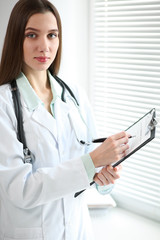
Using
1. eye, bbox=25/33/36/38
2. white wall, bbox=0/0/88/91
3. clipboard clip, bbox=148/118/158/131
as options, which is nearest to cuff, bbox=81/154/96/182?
clipboard clip, bbox=148/118/158/131

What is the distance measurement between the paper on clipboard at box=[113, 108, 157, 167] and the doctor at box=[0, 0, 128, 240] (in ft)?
0.12

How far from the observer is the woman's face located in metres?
1.22

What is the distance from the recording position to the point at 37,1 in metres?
1.25

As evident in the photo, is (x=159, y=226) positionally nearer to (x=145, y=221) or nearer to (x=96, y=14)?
(x=145, y=221)

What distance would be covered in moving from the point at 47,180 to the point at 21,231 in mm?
259

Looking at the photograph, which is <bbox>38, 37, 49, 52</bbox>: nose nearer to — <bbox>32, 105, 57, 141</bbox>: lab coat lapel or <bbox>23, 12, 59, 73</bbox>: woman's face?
<bbox>23, 12, 59, 73</bbox>: woman's face

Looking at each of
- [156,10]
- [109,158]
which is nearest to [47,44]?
[109,158]

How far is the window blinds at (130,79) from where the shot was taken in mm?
1697

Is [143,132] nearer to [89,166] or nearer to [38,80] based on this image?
[89,166]

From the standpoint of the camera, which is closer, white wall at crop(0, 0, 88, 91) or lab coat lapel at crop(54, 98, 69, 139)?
lab coat lapel at crop(54, 98, 69, 139)

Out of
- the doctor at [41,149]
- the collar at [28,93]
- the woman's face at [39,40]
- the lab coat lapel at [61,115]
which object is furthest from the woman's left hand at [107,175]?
the woman's face at [39,40]

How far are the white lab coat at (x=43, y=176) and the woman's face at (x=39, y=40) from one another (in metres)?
0.14

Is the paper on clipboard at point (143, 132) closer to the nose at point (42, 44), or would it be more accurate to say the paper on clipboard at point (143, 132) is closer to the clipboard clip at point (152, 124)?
the clipboard clip at point (152, 124)

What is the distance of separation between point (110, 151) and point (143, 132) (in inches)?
5.4
